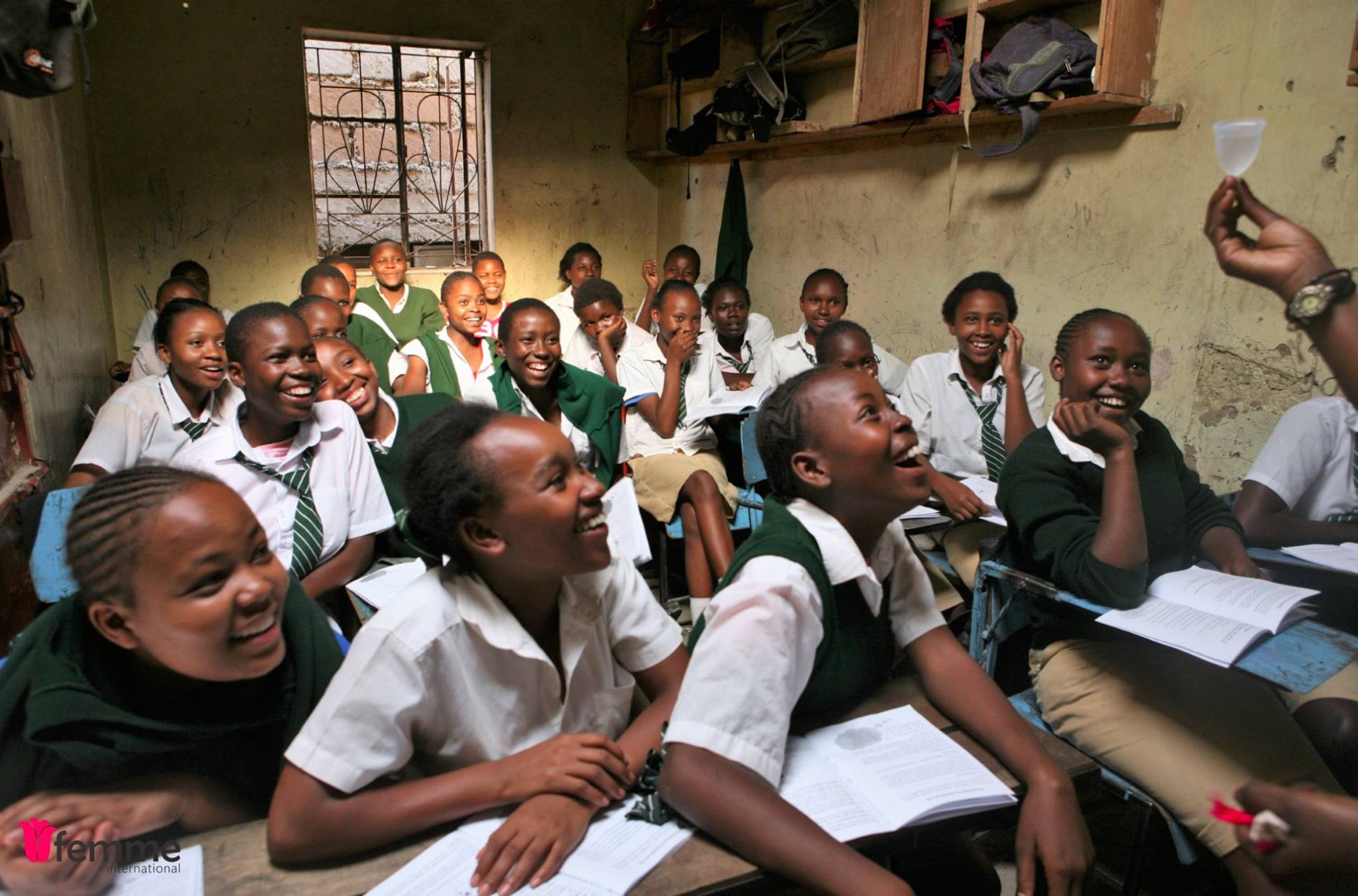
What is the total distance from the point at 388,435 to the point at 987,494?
6.10 feet

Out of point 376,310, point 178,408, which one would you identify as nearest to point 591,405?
point 178,408

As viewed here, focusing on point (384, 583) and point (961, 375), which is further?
point (961, 375)

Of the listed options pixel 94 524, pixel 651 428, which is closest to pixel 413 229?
pixel 651 428

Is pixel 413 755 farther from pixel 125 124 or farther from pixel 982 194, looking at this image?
pixel 125 124

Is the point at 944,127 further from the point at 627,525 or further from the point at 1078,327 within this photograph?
the point at 627,525

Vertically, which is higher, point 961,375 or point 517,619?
point 961,375

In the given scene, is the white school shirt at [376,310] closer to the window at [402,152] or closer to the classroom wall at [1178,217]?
the window at [402,152]

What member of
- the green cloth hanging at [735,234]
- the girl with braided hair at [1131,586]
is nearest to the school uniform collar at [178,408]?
the girl with braided hair at [1131,586]

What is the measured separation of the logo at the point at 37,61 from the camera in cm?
153

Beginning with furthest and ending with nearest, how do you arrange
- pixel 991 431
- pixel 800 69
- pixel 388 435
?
pixel 800 69 < pixel 991 431 < pixel 388 435

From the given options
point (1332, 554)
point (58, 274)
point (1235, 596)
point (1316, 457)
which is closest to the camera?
point (1235, 596)

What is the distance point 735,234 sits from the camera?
5.66 metres

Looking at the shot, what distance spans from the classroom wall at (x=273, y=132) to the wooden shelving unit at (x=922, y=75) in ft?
4.30

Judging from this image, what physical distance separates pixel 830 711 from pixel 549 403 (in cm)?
191
